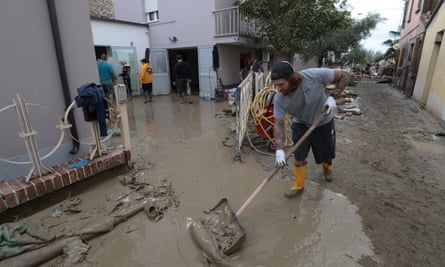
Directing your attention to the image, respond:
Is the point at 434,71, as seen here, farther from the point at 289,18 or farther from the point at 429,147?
the point at 289,18

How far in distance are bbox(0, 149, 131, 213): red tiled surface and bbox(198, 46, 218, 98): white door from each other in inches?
275

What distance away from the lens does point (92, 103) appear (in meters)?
2.56

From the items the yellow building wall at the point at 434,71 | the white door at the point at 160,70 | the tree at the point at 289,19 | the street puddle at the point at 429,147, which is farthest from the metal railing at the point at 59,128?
the white door at the point at 160,70

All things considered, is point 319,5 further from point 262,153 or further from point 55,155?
point 55,155

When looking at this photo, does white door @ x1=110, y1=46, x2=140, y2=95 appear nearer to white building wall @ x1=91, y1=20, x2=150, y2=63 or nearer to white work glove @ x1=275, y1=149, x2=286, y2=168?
white building wall @ x1=91, y1=20, x2=150, y2=63

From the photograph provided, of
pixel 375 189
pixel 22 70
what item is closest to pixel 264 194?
pixel 375 189

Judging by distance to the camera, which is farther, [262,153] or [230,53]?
[230,53]

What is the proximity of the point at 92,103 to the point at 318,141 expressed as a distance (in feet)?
8.47

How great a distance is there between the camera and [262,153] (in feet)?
12.9

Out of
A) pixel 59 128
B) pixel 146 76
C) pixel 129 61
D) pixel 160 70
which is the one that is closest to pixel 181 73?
pixel 146 76

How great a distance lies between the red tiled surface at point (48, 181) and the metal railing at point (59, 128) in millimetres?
84

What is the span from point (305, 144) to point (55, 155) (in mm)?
3116

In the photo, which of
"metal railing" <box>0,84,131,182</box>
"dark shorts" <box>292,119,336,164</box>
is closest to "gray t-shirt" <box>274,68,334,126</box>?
"dark shorts" <box>292,119,336,164</box>

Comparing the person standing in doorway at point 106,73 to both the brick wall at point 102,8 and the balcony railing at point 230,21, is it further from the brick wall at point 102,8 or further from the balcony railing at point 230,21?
the brick wall at point 102,8
